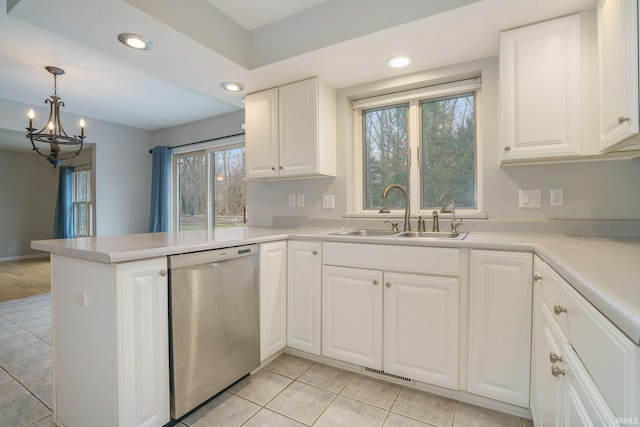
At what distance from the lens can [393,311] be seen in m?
1.79

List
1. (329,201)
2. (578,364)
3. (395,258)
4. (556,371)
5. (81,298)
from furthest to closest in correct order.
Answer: (329,201), (395,258), (81,298), (556,371), (578,364)

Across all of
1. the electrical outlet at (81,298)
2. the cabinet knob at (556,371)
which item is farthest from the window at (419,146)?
the electrical outlet at (81,298)

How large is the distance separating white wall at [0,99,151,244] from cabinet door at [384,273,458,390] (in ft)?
→ 15.3

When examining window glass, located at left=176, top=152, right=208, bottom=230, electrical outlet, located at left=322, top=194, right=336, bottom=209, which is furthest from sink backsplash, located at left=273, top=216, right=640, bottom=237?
window glass, located at left=176, top=152, right=208, bottom=230

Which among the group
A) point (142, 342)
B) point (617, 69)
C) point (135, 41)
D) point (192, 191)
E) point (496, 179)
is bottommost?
point (142, 342)

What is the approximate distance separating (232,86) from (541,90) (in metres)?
2.21

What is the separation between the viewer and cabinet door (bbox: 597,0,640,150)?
3.74 feet

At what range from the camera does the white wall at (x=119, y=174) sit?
15.0 ft

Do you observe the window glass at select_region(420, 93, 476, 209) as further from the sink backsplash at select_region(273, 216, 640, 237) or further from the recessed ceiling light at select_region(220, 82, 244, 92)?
the recessed ceiling light at select_region(220, 82, 244, 92)

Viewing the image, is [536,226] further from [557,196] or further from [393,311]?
[393,311]

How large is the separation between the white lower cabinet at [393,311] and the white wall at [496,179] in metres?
0.75

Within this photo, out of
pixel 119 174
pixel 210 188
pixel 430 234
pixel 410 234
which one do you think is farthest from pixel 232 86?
pixel 119 174

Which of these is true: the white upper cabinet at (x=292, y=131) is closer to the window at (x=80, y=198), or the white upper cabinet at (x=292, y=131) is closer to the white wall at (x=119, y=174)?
the white wall at (x=119, y=174)

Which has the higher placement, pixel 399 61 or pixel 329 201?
pixel 399 61
